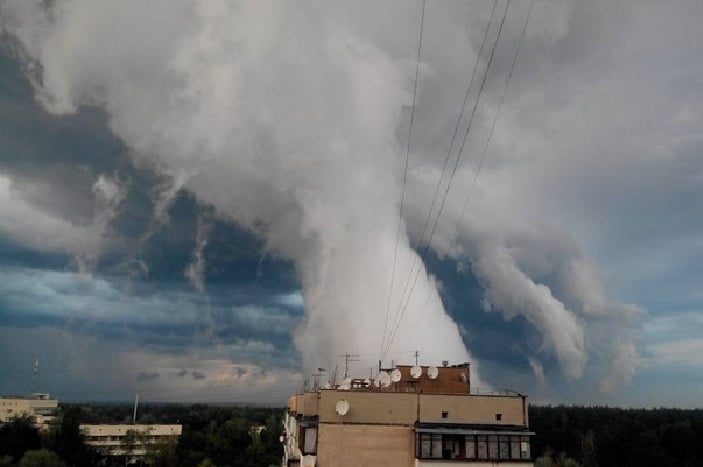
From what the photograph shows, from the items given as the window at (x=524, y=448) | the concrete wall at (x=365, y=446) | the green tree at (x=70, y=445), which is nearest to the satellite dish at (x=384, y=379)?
the concrete wall at (x=365, y=446)

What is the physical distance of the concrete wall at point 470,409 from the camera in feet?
123

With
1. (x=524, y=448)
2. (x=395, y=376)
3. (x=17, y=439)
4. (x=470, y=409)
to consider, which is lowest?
(x=17, y=439)

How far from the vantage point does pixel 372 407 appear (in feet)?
124

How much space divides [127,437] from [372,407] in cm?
12138

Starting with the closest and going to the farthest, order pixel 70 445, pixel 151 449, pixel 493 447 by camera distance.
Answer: pixel 493 447, pixel 70 445, pixel 151 449

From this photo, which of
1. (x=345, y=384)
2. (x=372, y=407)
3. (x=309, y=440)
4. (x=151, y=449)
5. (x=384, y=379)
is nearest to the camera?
(x=309, y=440)

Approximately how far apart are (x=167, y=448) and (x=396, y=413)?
98797 millimetres

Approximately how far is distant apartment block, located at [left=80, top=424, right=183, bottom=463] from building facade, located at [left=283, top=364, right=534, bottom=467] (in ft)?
348

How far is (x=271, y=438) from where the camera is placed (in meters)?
142

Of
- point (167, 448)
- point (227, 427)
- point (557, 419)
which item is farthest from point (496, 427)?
point (557, 419)

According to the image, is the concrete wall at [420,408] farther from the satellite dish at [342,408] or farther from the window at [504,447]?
the window at [504,447]

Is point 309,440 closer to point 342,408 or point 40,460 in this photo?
point 342,408

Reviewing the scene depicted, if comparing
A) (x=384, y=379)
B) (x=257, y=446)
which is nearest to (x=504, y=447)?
(x=384, y=379)

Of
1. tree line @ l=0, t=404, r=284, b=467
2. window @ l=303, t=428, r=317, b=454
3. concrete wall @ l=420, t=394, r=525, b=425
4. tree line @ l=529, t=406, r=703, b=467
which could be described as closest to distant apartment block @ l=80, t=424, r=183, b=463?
tree line @ l=0, t=404, r=284, b=467
